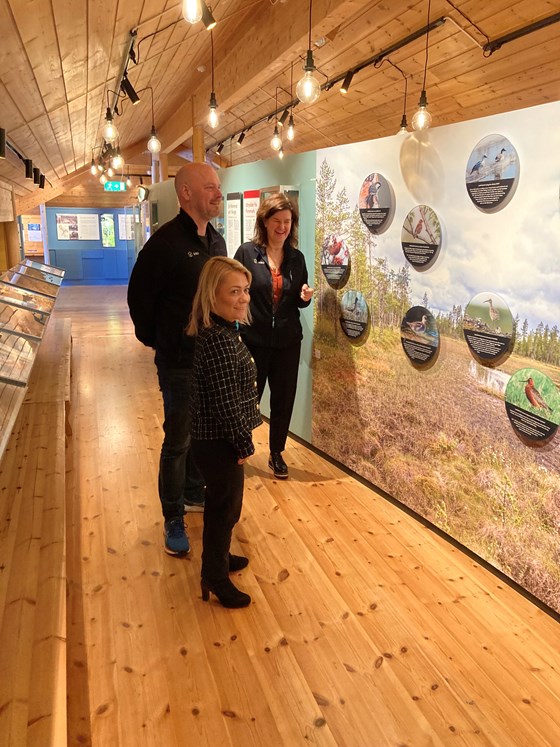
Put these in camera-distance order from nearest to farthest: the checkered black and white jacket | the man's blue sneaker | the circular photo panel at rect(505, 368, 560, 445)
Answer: the checkered black and white jacket
the circular photo panel at rect(505, 368, 560, 445)
the man's blue sneaker

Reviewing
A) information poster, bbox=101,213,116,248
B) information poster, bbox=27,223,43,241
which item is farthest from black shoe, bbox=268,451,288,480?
information poster, bbox=27,223,43,241

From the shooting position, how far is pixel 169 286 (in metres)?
2.68

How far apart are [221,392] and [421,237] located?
157cm

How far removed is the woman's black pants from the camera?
2.26 metres

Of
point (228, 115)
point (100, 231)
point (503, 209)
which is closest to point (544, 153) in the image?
point (503, 209)

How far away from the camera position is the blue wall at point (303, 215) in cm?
400

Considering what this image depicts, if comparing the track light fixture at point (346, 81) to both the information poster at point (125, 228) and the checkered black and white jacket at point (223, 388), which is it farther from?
the information poster at point (125, 228)

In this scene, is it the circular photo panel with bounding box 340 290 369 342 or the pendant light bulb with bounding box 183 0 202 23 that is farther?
the circular photo panel with bounding box 340 290 369 342

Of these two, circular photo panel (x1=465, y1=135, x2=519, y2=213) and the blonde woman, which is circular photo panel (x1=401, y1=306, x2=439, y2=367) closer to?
circular photo panel (x1=465, y1=135, x2=519, y2=213)

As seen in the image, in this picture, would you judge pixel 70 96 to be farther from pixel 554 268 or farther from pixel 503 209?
pixel 554 268

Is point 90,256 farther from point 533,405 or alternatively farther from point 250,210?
point 533,405

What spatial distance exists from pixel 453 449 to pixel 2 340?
2.38 m

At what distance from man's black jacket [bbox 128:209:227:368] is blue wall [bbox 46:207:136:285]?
589 inches

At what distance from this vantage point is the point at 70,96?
4484 mm
